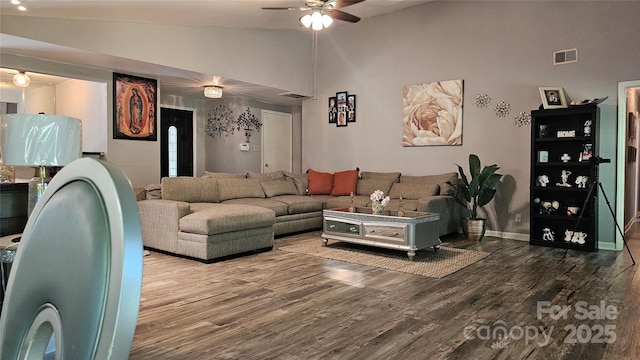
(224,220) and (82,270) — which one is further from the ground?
(82,270)

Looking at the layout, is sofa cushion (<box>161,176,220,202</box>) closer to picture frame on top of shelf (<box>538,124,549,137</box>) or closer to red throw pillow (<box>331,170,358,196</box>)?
red throw pillow (<box>331,170,358,196</box>)

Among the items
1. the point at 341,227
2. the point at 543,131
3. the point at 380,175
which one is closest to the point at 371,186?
the point at 380,175

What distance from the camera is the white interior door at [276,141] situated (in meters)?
9.14

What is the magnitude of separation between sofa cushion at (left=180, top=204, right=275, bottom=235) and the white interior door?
453cm

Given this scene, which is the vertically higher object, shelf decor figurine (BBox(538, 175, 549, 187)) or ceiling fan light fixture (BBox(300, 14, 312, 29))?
ceiling fan light fixture (BBox(300, 14, 312, 29))

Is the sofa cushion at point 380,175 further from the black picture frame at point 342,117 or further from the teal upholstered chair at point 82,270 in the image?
the teal upholstered chair at point 82,270

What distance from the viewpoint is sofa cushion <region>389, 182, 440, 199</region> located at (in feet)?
19.6

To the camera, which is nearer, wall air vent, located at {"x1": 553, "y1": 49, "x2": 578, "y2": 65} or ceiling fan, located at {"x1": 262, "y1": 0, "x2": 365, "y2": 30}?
ceiling fan, located at {"x1": 262, "y1": 0, "x2": 365, "y2": 30}

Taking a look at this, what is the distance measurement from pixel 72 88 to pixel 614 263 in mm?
7632

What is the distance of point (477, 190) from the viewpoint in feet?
18.1

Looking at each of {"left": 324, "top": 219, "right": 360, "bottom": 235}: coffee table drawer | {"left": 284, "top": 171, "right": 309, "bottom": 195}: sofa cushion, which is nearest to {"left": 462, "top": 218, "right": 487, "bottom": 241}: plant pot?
{"left": 324, "top": 219, "right": 360, "bottom": 235}: coffee table drawer

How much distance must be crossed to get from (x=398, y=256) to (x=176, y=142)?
5755mm

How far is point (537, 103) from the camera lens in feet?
18.1

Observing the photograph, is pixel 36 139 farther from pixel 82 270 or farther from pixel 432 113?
pixel 432 113
